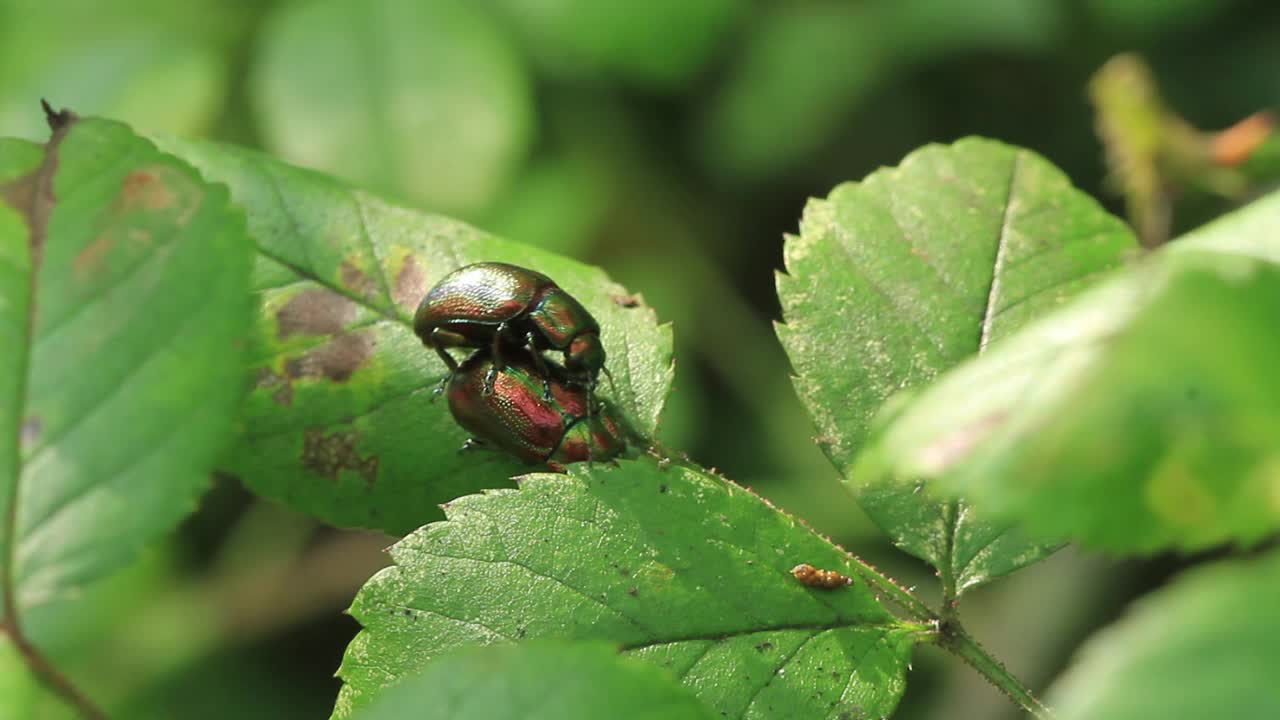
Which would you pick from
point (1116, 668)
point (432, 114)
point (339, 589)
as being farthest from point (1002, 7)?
point (1116, 668)

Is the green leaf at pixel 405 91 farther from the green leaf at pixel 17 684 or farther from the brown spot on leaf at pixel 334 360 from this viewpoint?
the green leaf at pixel 17 684

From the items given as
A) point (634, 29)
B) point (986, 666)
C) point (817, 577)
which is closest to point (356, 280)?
point (817, 577)

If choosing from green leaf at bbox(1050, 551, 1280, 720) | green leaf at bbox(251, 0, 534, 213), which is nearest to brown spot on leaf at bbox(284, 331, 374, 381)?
green leaf at bbox(1050, 551, 1280, 720)

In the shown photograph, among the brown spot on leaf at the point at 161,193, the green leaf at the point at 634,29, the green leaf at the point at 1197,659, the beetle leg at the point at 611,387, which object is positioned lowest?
the green leaf at the point at 1197,659

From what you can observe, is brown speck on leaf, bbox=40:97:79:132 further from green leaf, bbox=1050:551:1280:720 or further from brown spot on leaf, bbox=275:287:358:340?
green leaf, bbox=1050:551:1280:720

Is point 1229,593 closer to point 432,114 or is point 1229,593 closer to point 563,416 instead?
point 563,416

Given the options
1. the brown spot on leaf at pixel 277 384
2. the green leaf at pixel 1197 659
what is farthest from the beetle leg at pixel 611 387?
the green leaf at pixel 1197 659
